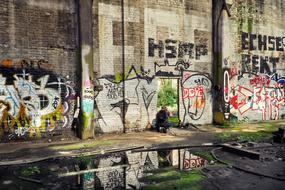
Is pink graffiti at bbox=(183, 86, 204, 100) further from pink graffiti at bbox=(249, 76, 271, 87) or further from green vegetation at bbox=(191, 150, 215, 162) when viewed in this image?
green vegetation at bbox=(191, 150, 215, 162)

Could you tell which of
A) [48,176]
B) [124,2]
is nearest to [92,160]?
[48,176]

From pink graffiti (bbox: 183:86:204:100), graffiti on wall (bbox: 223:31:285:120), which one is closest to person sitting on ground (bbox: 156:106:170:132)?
pink graffiti (bbox: 183:86:204:100)

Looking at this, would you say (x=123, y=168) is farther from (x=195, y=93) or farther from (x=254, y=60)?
(x=254, y=60)

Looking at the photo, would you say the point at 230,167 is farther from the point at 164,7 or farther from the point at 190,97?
the point at 164,7

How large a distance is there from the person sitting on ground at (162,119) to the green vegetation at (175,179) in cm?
570

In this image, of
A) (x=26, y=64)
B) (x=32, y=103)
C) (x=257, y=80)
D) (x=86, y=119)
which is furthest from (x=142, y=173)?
(x=257, y=80)

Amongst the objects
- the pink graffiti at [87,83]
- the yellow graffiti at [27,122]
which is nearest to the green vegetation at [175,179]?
the pink graffiti at [87,83]

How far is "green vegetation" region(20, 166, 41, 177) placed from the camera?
761 centimetres

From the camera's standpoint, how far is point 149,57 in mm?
14062

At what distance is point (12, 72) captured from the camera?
11047 mm

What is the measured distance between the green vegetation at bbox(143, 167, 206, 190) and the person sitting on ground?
5701mm

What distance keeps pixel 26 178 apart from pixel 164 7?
997 cm

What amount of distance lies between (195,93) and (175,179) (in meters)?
8.83

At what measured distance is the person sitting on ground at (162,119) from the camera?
1369 centimetres
